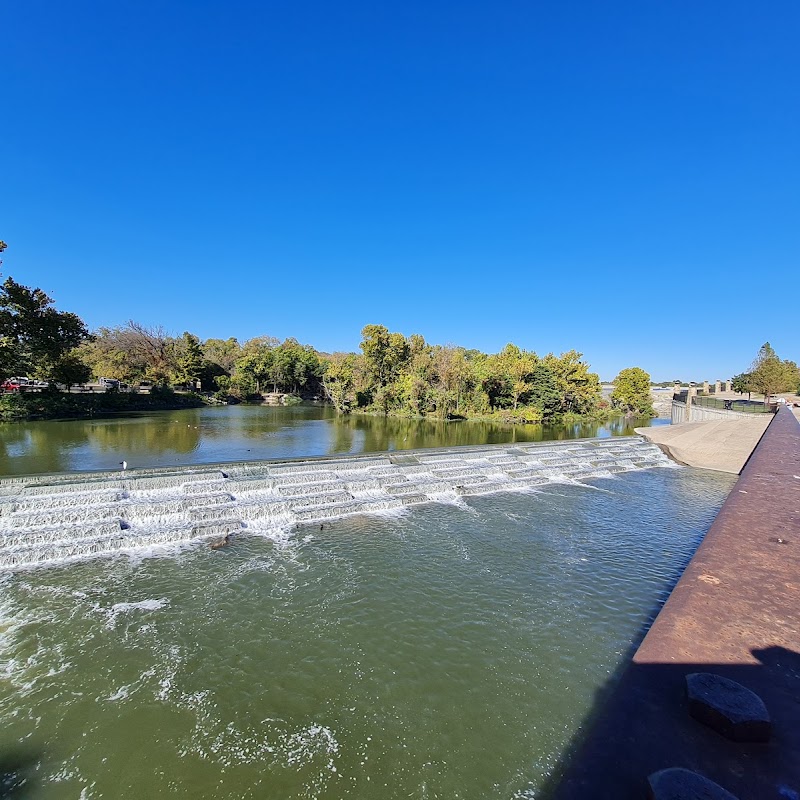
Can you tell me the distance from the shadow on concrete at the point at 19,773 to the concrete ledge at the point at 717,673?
13.6 feet

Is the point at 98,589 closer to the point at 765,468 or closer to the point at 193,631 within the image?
the point at 193,631

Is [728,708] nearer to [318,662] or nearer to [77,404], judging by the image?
[318,662]

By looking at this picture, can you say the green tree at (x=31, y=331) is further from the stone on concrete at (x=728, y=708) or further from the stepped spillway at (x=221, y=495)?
the stone on concrete at (x=728, y=708)

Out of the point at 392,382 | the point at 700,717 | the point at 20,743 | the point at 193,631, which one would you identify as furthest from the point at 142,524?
the point at 392,382

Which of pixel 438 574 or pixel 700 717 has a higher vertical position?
pixel 700 717

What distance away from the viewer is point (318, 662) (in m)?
4.93

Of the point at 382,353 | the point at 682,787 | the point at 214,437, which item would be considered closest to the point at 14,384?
the point at 214,437

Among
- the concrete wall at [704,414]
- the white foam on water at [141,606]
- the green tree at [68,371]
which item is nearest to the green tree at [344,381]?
the green tree at [68,371]

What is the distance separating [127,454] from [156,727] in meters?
14.4

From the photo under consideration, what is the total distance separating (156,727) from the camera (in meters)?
3.99

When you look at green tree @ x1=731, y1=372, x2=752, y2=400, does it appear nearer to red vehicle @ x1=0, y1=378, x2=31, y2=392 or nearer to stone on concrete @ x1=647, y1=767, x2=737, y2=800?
stone on concrete @ x1=647, y1=767, x2=737, y2=800

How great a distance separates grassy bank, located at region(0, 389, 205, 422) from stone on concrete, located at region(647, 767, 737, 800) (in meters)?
31.8

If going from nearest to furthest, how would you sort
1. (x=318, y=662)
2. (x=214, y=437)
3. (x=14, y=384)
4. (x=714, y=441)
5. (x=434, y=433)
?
(x=318, y=662) → (x=714, y=441) → (x=214, y=437) → (x=434, y=433) → (x=14, y=384)

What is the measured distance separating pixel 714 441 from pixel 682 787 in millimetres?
24335
